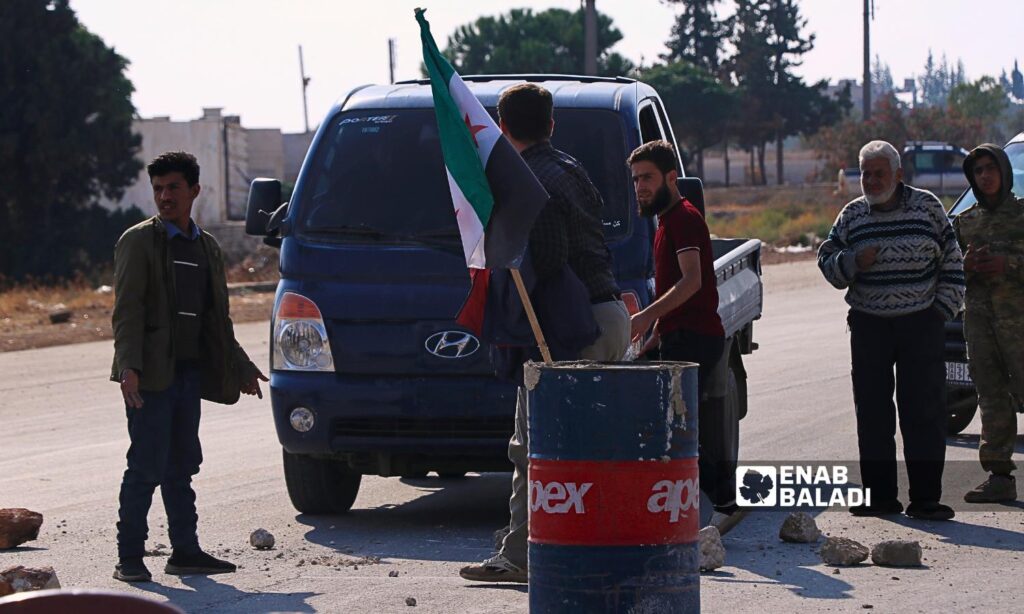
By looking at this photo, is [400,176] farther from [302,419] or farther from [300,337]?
[302,419]

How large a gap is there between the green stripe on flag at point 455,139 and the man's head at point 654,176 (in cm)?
169

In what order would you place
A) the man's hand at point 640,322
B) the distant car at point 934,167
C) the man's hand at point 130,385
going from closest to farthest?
the man's hand at point 130,385 < the man's hand at point 640,322 < the distant car at point 934,167

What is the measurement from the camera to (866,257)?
9102 millimetres

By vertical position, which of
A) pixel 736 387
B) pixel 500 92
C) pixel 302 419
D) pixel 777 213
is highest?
pixel 500 92

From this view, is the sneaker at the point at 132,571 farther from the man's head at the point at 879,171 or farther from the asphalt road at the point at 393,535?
the man's head at the point at 879,171

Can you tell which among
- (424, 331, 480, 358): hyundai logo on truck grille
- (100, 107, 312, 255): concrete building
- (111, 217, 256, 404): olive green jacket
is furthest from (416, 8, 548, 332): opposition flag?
(100, 107, 312, 255): concrete building

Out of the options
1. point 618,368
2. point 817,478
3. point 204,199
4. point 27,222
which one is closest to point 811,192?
point 204,199

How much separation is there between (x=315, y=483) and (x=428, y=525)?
64 cm

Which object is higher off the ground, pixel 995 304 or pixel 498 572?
pixel 995 304

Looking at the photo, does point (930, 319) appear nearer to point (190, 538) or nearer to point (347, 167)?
point (347, 167)

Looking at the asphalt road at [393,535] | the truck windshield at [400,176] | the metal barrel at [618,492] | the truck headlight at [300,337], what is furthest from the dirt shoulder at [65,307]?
the metal barrel at [618,492]

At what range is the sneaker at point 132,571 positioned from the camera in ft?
24.7

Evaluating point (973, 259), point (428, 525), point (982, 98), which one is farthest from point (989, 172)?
point (982, 98)

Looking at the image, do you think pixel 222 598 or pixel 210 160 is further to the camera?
pixel 210 160
